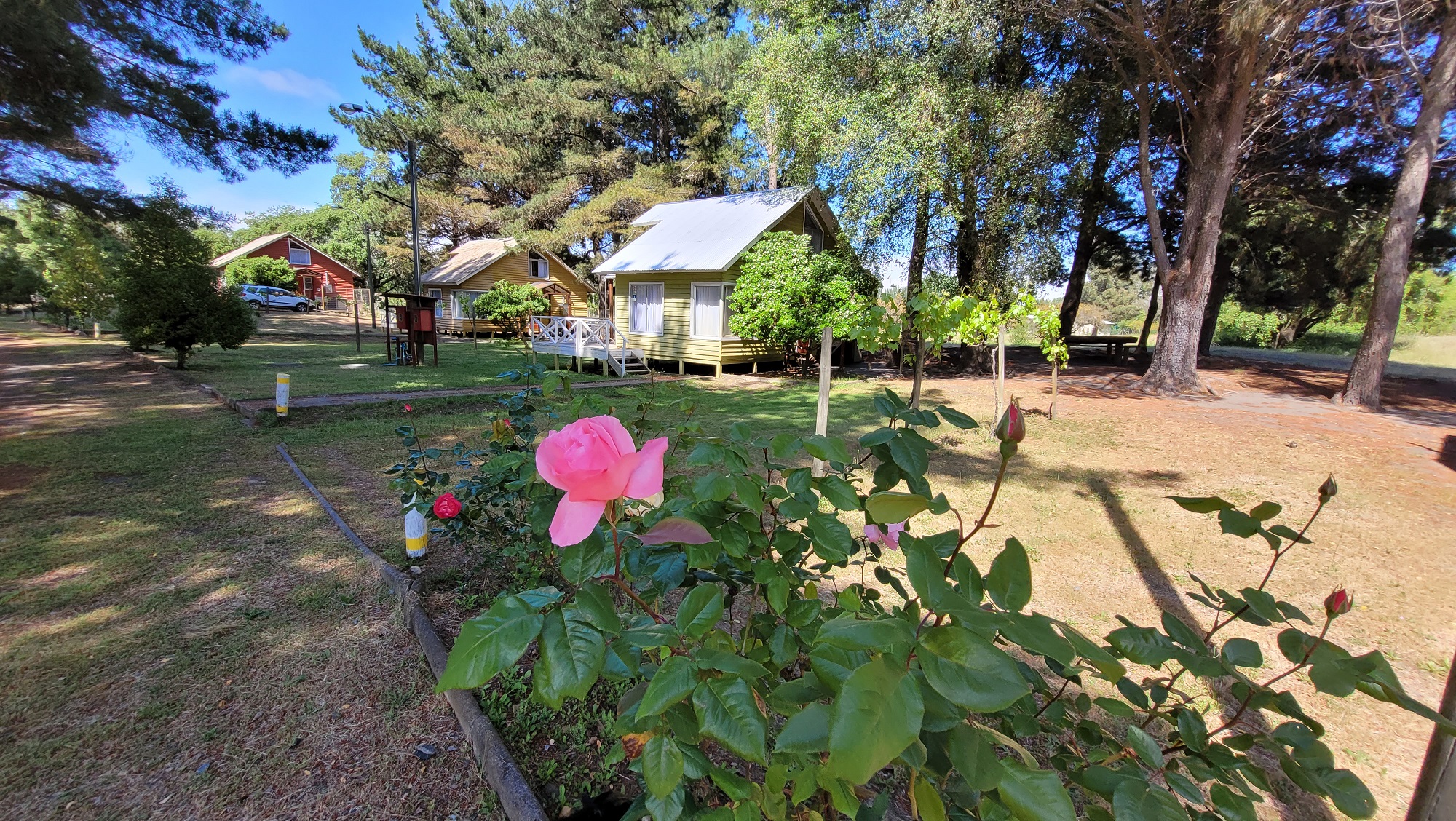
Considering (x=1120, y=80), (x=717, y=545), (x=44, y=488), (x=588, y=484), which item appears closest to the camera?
(x=588, y=484)

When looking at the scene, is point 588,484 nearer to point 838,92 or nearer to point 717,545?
point 717,545

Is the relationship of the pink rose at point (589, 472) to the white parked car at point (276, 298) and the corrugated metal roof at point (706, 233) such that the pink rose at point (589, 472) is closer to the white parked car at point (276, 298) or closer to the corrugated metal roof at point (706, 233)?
the corrugated metal roof at point (706, 233)

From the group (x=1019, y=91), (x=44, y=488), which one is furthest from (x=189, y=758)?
(x=1019, y=91)

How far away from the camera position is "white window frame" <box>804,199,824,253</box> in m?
15.3

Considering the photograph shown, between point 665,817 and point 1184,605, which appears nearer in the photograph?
point 665,817

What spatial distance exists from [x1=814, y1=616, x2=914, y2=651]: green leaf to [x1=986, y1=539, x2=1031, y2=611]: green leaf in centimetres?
20

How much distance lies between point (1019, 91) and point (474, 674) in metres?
15.3

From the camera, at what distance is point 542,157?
25141 millimetres

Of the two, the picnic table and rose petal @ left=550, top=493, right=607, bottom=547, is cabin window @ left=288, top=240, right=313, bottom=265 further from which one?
rose petal @ left=550, top=493, right=607, bottom=547

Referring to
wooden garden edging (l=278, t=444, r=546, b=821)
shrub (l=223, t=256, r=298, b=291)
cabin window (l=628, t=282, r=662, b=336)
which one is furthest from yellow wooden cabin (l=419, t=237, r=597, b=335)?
wooden garden edging (l=278, t=444, r=546, b=821)

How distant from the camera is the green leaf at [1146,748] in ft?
2.53

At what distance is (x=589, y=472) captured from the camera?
0.72 metres

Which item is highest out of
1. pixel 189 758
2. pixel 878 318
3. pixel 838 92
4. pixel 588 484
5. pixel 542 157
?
pixel 542 157

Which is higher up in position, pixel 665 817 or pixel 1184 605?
pixel 665 817
